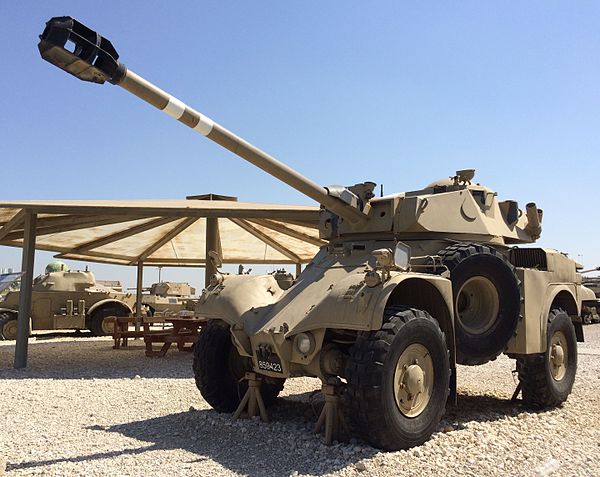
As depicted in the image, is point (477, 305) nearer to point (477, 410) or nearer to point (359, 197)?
point (477, 410)

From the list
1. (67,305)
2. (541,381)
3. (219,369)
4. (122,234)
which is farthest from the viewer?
(67,305)

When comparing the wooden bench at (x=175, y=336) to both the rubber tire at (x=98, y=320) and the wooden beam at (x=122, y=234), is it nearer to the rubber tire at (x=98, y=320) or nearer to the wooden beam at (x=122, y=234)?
the wooden beam at (x=122, y=234)

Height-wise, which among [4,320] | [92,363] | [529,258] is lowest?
[92,363]

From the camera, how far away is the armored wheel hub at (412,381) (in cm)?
538

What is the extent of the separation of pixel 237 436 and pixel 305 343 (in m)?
→ 1.18

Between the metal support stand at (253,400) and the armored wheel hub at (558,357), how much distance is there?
3485mm

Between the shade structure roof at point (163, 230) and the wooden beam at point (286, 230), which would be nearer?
the shade structure roof at point (163, 230)

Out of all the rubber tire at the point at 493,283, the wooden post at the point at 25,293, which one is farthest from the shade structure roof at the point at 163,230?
the rubber tire at the point at 493,283

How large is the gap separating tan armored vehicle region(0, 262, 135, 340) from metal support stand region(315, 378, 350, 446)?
13886mm

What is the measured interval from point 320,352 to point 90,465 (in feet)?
6.75

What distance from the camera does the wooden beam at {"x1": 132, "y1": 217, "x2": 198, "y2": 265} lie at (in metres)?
13.9

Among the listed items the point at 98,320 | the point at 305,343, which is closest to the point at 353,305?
the point at 305,343

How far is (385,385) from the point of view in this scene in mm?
5074

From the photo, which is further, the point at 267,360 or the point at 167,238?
the point at 167,238
